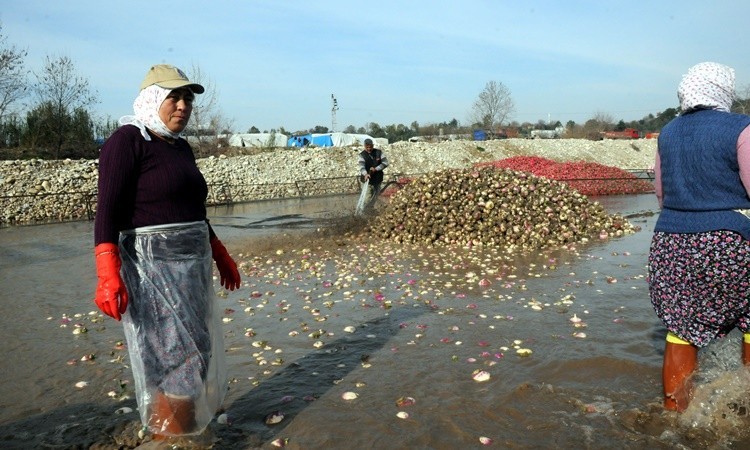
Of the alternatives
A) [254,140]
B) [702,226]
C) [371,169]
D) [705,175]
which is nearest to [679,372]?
[702,226]

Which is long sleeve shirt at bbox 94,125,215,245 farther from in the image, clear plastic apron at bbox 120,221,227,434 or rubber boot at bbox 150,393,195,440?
rubber boot at bbox 150,393,195,440

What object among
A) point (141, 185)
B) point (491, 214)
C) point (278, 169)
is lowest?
point (278, 169)

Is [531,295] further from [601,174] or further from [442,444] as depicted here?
[601,174]

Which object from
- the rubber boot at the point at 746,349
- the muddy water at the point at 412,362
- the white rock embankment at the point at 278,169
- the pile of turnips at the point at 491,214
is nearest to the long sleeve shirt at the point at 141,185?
the muddy water at the point at 412,362

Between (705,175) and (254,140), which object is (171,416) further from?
(254,140)

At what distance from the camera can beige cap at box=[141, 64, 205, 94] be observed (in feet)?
9.30

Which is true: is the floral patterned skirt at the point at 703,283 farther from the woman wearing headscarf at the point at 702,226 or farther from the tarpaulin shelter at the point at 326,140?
the tarpaulin shelter at the point at 326,140

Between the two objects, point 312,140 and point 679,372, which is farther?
point 312,140

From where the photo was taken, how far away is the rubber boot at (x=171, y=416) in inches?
114

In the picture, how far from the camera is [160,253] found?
286 cm

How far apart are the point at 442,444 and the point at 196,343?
56.1 inches

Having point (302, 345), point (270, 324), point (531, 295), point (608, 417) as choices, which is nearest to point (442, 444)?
point (608, 417)

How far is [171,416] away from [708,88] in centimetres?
321

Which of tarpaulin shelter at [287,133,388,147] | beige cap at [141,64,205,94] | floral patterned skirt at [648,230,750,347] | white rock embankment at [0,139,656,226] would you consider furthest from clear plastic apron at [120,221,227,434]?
tarpaulin shelter at [287,133,388,147]
